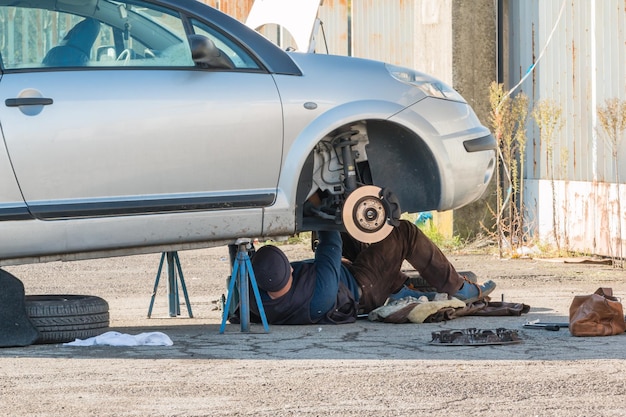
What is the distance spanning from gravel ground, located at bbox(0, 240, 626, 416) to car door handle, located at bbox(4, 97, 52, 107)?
4.44 ft

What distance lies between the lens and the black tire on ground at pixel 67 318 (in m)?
6.96

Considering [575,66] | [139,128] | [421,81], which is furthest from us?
[575,66]

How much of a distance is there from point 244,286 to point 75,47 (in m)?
1.69

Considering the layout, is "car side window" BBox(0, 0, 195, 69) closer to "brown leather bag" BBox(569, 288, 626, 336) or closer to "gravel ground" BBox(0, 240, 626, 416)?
"gravel ground" BBox(0, 240, 626, 416)

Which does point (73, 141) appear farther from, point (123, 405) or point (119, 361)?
point (123, 405)

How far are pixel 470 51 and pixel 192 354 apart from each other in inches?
298

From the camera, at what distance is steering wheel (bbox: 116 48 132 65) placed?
7082 mm

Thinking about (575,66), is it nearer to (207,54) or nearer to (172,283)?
(172,283)

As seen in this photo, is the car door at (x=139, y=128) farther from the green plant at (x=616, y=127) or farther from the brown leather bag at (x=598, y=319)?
the green plant at (x=616, y=127)

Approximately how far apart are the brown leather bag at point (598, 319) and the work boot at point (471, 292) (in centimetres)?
118

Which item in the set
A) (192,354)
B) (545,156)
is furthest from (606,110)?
(192,354)

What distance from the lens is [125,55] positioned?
7.11 metres

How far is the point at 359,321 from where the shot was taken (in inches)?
314

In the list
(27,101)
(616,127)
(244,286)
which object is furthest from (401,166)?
(616,127)
